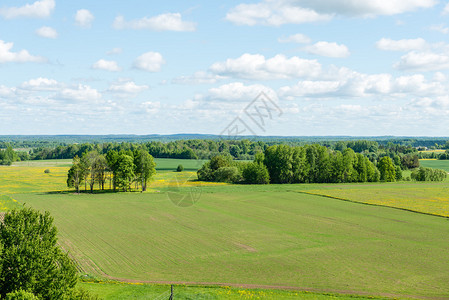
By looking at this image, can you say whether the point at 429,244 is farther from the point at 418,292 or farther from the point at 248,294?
the point at 248,294

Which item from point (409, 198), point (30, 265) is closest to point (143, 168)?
point (409, 198)

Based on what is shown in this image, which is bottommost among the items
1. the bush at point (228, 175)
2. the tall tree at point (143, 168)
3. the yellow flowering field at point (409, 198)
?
the yellow flowering field at point (409, 198)

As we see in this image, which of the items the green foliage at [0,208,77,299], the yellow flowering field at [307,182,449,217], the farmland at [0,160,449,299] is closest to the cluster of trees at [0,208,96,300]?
the green foliage at [0,208,77,299]

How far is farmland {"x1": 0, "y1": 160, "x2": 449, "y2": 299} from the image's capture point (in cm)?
2817

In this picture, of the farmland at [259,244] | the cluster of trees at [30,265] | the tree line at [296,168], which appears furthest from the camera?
the tree line at [296,168]

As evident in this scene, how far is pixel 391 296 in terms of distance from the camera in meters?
25.5

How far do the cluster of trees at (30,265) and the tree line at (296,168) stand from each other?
298 feet

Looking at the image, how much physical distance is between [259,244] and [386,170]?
9372cm

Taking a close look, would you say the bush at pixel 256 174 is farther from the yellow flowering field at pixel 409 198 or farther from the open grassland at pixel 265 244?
the open grassland at pixel 265 244

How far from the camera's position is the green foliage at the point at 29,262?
67.6ft

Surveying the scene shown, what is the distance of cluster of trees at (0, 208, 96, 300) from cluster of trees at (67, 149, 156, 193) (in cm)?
6264

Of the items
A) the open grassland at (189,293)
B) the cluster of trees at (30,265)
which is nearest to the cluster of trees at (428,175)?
the open grassland at (189,293)

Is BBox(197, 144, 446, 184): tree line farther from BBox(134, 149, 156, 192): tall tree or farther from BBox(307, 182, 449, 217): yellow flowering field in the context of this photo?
BBox(134, 149, 156, 192): tall tree

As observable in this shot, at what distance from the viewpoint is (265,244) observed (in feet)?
130
